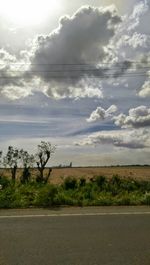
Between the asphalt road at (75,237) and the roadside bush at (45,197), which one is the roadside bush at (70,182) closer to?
the roadside bush at (45,197)

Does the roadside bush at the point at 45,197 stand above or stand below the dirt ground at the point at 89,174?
below

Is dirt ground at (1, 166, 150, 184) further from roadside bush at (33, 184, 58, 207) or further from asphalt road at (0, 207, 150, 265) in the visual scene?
asphalt road at (0, 207, 150, 265)

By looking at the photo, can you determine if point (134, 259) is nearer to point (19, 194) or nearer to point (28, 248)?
point (28, 248)

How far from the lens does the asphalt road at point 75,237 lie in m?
8.01

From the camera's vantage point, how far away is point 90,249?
8672mm

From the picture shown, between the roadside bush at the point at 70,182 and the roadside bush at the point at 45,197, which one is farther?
the roadside bush at the point at 70,182

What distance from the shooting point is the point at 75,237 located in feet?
32.1

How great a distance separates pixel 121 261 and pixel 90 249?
3.26 feet

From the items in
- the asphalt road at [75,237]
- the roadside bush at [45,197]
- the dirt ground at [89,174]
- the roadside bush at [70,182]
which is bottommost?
the asphalt road at [75,237]

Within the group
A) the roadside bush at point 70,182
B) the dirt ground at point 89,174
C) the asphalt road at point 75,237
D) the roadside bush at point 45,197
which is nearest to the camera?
the asphalt road at point 75,237

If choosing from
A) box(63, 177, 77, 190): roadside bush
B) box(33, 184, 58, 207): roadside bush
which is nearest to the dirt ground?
box(63, 177, 77, 190): roadside bush

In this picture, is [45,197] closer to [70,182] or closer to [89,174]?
[70,182]

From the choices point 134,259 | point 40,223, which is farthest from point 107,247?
point 40,223

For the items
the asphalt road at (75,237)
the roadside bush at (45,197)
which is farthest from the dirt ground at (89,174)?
the asphalt road at (75,237)
